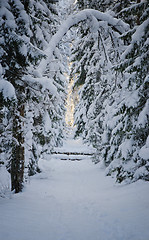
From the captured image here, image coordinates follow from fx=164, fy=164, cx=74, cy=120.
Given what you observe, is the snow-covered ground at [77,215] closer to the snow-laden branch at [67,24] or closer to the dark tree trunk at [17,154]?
the dark tree trunk at [17,154]

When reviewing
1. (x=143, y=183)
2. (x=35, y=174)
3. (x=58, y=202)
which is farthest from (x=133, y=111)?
(x=35, y=174)

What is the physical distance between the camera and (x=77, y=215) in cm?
454

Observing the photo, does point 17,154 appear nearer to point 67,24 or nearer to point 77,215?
point 77,215

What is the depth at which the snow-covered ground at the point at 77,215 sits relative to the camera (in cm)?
343

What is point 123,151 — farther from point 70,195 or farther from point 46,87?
point 46,87

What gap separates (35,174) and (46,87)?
6.06 meters

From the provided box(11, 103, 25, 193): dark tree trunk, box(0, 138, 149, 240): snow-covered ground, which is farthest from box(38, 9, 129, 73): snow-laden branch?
box(0, 138, 149, 240): snow-covered ground

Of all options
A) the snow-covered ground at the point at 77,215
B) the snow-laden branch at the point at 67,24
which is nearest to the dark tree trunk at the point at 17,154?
the snow-covered ground at the point at 77,215

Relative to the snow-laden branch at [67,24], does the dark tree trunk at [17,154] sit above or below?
below

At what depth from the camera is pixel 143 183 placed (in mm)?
5723

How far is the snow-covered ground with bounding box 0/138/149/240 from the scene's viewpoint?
11.3 feet

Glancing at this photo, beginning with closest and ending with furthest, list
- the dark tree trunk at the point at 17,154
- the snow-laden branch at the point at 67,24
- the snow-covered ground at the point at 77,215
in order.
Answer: the snow-covered ground at the point at 77,215 → the dark tree trunk at the point at 17,154 → the snow-laden branch at the point at 67,24

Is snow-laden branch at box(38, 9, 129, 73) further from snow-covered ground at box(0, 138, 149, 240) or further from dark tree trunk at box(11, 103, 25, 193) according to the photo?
snow-covered ground at box(0, 138, 149, 240)

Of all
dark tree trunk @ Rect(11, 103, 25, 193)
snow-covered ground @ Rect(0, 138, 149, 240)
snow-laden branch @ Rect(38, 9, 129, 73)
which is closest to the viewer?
Result: snow-covered ground @ Rect(0, 138, 149, 240)
